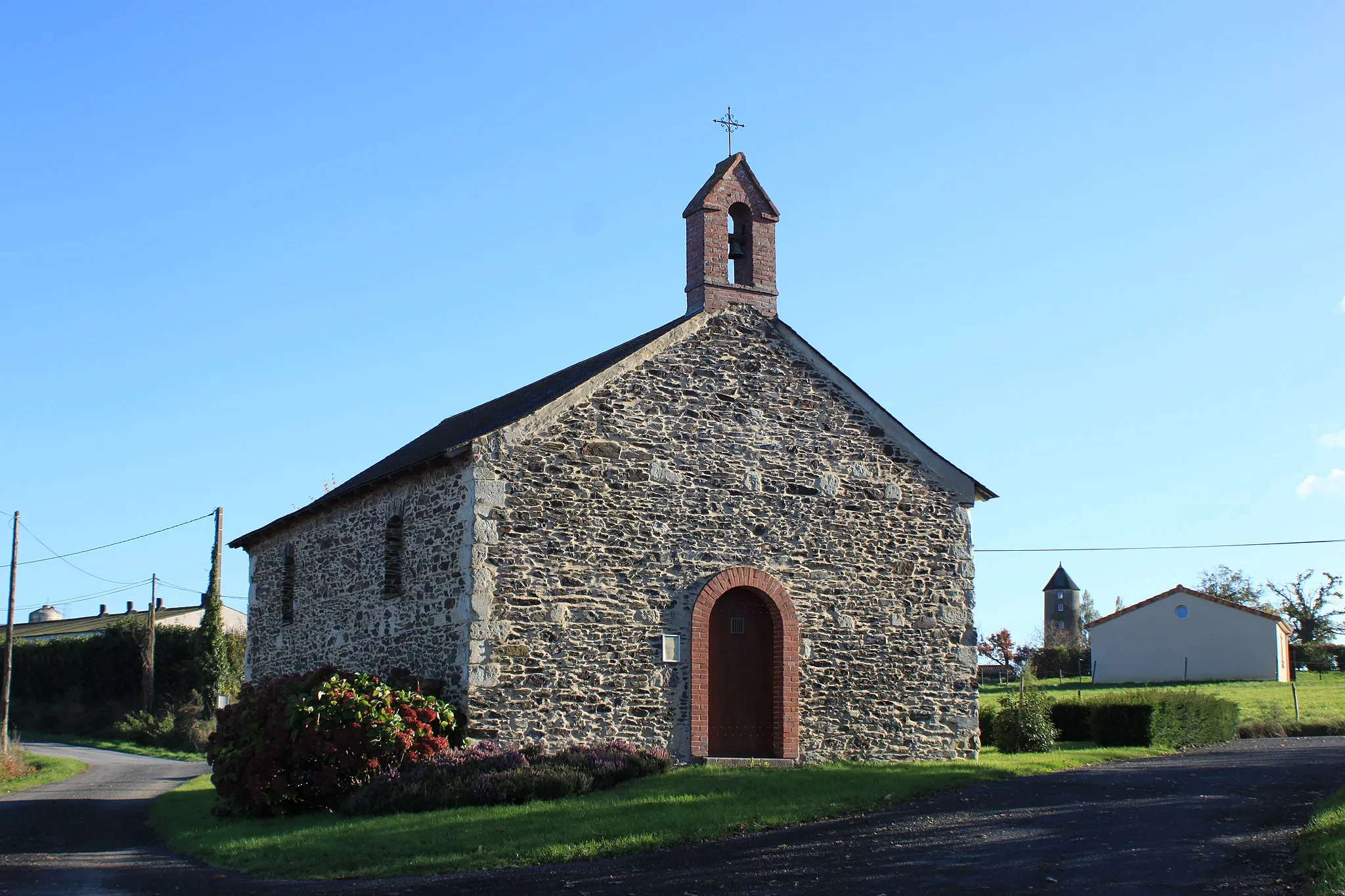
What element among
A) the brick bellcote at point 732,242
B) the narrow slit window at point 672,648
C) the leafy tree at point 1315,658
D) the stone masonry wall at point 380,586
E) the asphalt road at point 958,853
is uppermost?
the brick bellcote at point 732,242

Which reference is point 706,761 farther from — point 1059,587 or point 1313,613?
point 1059,587

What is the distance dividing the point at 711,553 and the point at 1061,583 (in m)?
79.0

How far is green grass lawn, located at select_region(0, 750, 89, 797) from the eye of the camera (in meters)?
24.3

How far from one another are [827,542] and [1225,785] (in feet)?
21.7

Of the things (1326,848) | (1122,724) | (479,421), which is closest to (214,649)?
(479,421)

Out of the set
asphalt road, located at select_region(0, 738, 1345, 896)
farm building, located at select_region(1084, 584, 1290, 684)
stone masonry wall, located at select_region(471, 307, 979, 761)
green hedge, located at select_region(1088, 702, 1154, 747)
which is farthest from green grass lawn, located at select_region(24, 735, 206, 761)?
farm building, located at select_region(1084, 584, 1290, 684)

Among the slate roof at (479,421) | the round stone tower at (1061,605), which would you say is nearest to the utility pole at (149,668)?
the slate roof at (479,421)

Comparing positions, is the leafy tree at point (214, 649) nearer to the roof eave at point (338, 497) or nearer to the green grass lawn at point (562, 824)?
the roof eave at point (338, 497)

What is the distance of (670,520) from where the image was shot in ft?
60.7

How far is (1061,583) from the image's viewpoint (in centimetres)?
9200

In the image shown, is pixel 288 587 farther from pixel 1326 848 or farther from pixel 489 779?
pixel 1326 848

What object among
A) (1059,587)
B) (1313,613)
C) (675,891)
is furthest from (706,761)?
(1059,587)

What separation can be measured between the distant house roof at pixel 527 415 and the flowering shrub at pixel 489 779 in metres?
4.26

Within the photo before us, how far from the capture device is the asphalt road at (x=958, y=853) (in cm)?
1035
